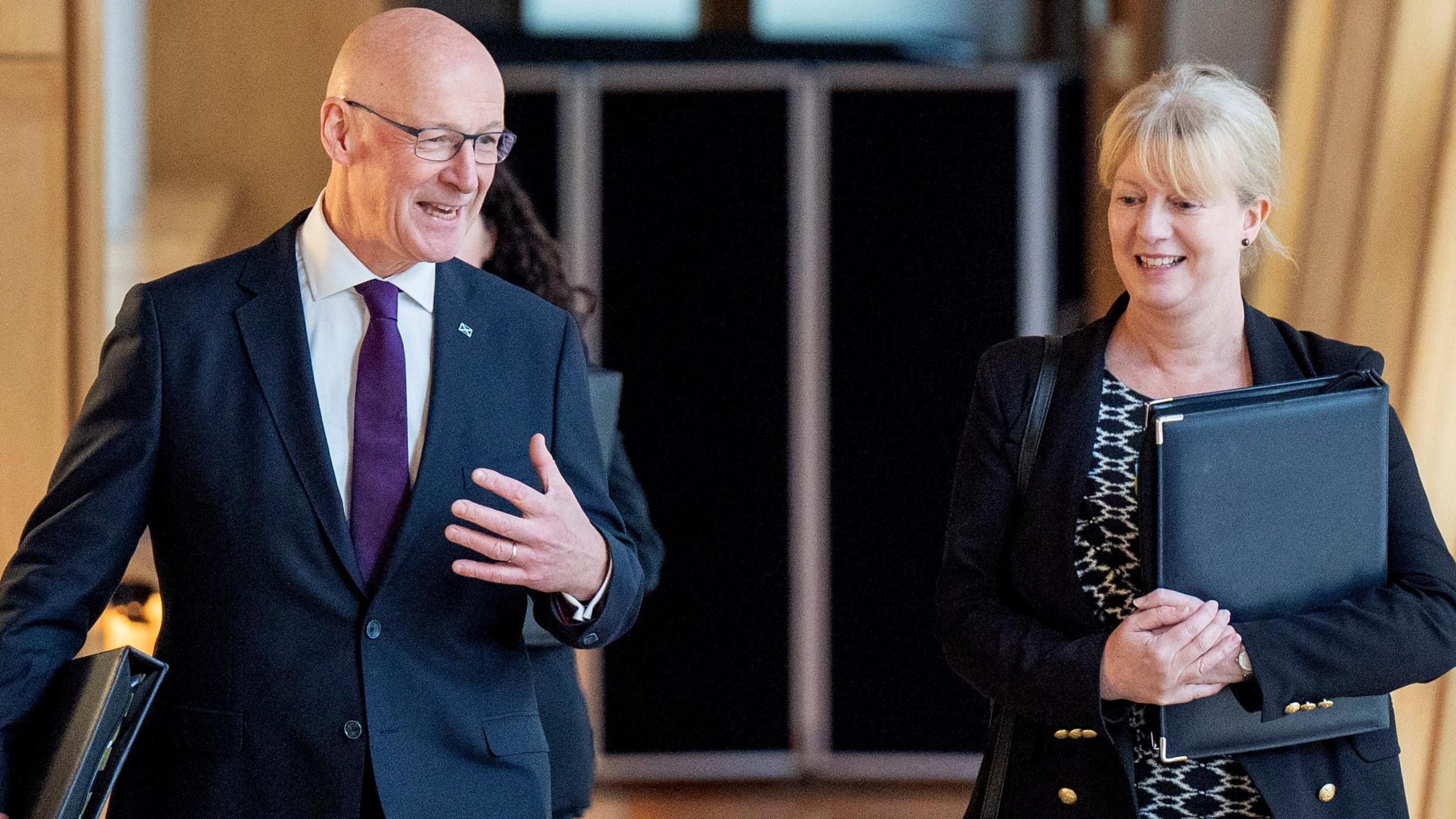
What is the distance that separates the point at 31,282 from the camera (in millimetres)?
2850

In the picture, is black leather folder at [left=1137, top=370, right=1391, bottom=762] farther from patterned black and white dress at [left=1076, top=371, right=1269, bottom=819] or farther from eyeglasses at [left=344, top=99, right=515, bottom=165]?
eyeglasses at [left=344, top=99, right=515, bottom=165]

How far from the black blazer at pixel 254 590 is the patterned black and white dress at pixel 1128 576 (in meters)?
0.61

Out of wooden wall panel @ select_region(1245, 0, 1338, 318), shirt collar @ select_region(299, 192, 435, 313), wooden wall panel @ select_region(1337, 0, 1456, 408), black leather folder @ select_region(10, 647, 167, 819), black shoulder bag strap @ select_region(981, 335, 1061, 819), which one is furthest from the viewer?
wooden wall panel @ select_region(1245, 0, 1338, 318)

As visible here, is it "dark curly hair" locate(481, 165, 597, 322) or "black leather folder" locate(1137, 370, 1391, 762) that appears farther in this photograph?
"dark curly hair" locate(481, 165, 597, 322)

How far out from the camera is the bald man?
6.02 feet

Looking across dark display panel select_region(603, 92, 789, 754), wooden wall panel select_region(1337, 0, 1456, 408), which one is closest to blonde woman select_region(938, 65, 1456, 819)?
wooden wall panel select_region(1337, 0, 1456, 408)

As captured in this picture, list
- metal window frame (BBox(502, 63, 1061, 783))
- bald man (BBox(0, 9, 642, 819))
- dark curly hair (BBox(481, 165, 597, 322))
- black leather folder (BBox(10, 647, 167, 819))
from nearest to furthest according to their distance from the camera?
black leather folder (BBox(10, 647, 167, 819)), bald man (BBox(0, 9, 642, 819)), dark curly hair (BBox(481, 165, 597, 322)), metal window frame (BBox(502, 63, 1061, 783))

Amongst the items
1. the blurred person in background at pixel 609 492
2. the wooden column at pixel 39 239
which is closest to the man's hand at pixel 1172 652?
the blurred person in background at pixel 609 492

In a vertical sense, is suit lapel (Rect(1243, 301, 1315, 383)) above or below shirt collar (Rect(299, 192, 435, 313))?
below

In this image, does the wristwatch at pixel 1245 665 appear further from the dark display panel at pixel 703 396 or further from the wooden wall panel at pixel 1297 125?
the dark display panel at pixel 703 396

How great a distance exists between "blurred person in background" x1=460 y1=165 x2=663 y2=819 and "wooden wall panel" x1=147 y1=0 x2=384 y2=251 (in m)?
2.42

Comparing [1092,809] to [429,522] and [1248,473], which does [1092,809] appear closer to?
[1248,473]

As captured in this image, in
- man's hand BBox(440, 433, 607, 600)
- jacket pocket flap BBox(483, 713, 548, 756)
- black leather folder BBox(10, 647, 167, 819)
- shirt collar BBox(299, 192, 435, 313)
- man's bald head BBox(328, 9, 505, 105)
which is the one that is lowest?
jacket pocket flap BBox(483, 713, 548, 756)

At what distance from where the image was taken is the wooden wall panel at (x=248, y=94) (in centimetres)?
533
